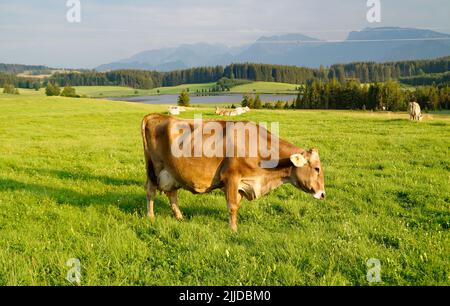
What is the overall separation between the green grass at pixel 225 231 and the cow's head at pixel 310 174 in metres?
0.87

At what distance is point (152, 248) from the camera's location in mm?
7496

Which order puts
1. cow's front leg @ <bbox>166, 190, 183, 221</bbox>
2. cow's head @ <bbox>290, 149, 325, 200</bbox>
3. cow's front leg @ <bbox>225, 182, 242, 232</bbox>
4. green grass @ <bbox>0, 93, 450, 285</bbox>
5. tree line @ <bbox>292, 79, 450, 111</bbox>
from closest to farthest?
green grass @ <bbox>0, 93, 450, 285</bbox>, cow's front leg @ <bbox>225, 182, 242, 232</bbox>, cow's head @ <bbox>290, 149, 325, 200</bbox>, cow's front leg @ <bbox>166, 190, 183, 221</bbox>, tree line @ <bbox>292, 79, 450, 111</bbox>

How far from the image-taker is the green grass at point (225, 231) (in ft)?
21.1

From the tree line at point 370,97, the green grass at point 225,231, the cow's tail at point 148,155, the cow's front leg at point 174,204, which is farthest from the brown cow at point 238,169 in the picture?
the tree line at point 370,97

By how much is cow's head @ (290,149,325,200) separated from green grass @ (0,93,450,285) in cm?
87

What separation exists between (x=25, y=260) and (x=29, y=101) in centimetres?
6940

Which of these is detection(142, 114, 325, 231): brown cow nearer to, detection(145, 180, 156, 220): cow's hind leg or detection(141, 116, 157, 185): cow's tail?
detection(141, 116, 157, 185): cow's tail

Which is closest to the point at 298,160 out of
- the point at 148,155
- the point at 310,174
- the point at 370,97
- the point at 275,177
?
the point at 310,174

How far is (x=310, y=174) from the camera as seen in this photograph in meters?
8.54

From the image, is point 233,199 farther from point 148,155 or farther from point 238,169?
point 148,155

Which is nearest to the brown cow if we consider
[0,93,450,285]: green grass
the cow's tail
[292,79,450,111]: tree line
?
the cow's tail

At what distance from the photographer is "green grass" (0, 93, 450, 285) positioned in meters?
6.43

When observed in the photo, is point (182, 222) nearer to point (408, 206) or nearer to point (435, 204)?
point (408, 206)

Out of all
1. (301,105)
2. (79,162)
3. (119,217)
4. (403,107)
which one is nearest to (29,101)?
(79,162)
